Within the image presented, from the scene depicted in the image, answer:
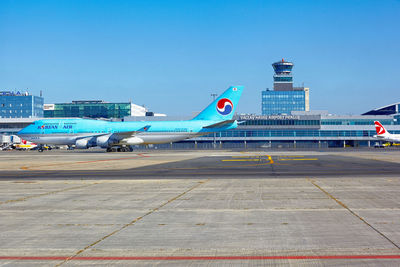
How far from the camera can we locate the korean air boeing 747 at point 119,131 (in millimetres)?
69938

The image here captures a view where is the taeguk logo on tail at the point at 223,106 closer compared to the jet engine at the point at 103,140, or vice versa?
the jet engine at the point at 103,140

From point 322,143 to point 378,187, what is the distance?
4930 inches

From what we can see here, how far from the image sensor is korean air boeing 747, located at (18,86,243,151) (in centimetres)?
6994

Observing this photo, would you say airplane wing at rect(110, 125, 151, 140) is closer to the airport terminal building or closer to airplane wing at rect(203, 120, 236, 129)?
airplane wing at rect(203, 120, 236, 129)

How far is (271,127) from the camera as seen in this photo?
140 metres

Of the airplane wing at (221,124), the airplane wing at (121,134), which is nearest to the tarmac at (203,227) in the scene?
the airplane wing at (221,124)

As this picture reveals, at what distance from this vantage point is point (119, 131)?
2825 inches

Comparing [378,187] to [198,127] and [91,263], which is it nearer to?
[91,263]

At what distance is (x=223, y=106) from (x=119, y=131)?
58.8ft

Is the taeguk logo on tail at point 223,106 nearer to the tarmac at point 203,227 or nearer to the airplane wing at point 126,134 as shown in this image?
the airplane wing at point 126,134

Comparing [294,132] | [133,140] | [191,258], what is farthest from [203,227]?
[294,132]

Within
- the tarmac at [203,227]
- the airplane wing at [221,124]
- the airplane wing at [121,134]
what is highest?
the airplane wing at [221,124]

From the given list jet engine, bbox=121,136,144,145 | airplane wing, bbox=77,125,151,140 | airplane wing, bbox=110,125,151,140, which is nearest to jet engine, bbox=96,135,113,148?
airplane wing, bbox=77,125,151,140

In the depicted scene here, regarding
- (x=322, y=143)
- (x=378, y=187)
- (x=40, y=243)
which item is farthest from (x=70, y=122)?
(x=322, y=143)
